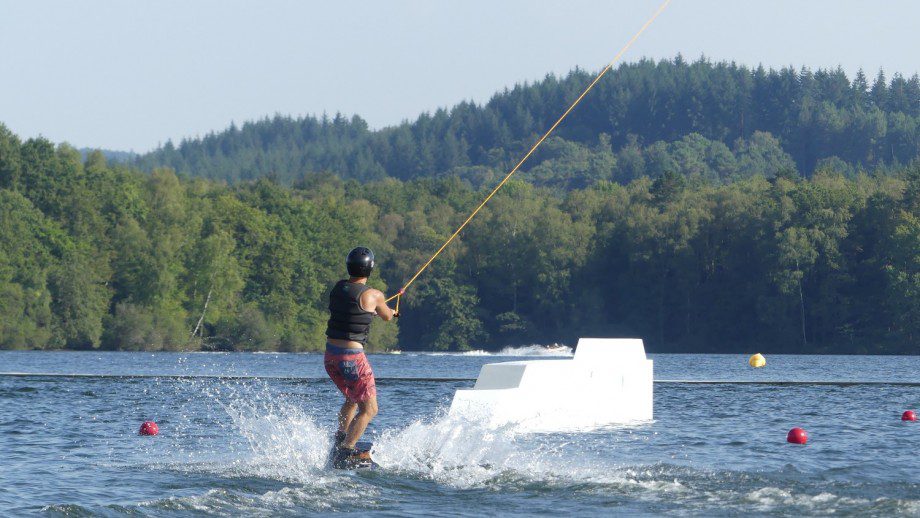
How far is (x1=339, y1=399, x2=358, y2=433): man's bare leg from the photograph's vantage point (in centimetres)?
1498

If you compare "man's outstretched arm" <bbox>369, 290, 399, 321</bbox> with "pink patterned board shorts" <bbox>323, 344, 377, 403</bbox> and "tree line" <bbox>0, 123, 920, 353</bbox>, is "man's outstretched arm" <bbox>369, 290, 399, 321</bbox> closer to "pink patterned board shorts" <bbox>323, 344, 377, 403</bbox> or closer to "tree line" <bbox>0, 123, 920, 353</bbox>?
"pink patterned board shorts" <bbox>323, 344, 377, 403</bbox>

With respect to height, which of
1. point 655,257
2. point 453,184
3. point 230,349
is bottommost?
point 230,349

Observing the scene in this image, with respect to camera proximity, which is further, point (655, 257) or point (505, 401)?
point (655, 257)

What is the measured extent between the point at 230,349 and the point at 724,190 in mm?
43885

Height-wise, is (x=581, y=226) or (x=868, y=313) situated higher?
(x=581, y=226)

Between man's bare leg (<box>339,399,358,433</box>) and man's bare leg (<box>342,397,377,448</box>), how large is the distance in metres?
0.04

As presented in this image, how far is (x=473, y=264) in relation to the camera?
393ft

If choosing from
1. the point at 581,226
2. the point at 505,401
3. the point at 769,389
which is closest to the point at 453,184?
the point at 581,226

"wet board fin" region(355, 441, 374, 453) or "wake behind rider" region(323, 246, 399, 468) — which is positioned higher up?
"wake behind rider" region(323, 246, 399, 468)

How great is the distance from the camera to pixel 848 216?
3971 inches

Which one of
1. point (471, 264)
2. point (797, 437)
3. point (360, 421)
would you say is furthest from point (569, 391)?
point (471, 264)

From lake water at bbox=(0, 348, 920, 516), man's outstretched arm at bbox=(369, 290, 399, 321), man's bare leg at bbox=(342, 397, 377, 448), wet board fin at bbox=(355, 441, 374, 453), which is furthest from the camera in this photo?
wet board fin at bbox=(355, 441, 374, 453)

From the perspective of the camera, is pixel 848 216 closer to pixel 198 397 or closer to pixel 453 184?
pixel 453 184

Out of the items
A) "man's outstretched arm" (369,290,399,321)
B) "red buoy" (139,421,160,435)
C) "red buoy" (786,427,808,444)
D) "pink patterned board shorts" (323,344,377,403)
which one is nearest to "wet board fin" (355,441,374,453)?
"pink patterned board shorts" (323,344,377,403)
